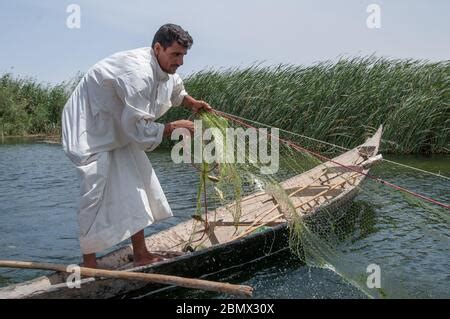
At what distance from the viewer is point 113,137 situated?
13.4 feet

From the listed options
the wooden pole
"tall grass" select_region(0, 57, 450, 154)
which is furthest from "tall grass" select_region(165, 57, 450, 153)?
the wooden pole

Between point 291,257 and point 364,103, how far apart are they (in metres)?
8.77

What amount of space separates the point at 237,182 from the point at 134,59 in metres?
1.49

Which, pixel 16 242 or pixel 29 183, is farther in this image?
pixel 29 183

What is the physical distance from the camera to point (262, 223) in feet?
19.2

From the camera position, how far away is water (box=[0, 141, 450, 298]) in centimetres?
518

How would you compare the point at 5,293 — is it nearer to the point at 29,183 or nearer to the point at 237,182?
the point at 237,182

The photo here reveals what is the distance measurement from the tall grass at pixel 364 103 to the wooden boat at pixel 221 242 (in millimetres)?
5938

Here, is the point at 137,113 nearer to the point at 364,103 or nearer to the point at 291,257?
the point at 291,257

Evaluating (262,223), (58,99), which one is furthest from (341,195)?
(58,99)

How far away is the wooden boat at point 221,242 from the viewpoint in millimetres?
3986

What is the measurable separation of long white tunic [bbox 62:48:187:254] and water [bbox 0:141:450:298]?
1.05 meters

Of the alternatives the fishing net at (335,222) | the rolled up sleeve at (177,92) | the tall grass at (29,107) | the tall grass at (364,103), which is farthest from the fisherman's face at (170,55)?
the tall grass at (29,107)

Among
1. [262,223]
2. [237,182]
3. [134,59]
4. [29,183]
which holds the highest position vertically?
[134,59]
